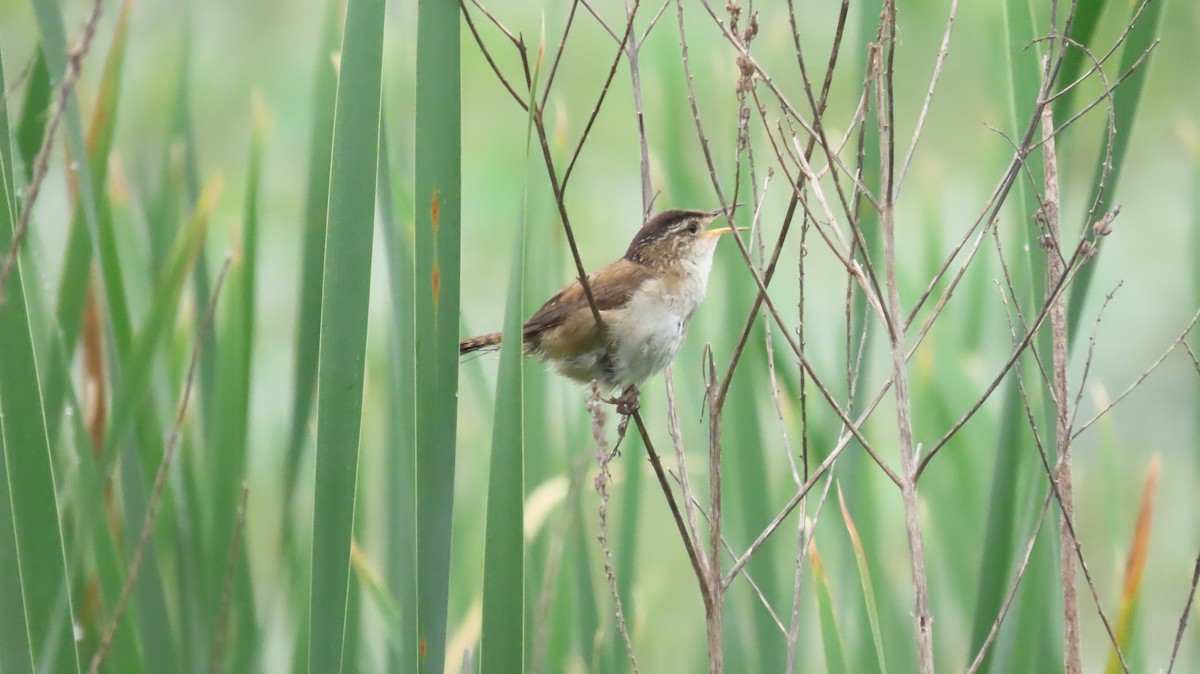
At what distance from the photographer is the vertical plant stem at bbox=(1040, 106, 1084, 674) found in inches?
59.3

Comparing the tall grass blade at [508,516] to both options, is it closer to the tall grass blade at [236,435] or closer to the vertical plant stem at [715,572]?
the vertical plant stem at [715,572]

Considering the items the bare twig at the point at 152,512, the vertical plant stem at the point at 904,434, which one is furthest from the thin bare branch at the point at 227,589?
the vertical plant stem at the point at 904,434

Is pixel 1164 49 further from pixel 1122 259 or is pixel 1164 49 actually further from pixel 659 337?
pixel 659 337

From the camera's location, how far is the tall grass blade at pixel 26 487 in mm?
1366

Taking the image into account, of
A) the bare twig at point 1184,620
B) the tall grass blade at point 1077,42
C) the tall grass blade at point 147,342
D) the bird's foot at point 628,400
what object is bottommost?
the bare twig at point 1184,620

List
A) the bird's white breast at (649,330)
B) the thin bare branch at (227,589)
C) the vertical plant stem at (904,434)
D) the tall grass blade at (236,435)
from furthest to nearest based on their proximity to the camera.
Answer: the bird's white breast at (649,330)
the tall grass blade at (236,435)
the thin bare branch at (227,589)
the vertical plant stem at (904,434)

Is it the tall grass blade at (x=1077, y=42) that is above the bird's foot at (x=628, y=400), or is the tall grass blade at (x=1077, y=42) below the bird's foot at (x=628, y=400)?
above

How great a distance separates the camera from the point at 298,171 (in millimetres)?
5848

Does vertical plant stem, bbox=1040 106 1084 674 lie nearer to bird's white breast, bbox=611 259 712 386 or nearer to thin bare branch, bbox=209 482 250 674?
bird's white breast, bbox=611 259 712 386

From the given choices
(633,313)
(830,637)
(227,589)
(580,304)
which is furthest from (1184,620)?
(227,589)

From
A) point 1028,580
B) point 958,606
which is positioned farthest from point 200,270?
point 958,606

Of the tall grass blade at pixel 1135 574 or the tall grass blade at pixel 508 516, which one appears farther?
the tall grass blade at pixel 1135 574

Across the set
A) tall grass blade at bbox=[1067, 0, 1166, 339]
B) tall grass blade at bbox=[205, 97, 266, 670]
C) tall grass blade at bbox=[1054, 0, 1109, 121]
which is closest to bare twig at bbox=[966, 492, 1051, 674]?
tall grass blade at bbox=[1067, 0, 1166, 339]

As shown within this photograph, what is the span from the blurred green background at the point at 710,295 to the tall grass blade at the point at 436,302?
0.39ft
